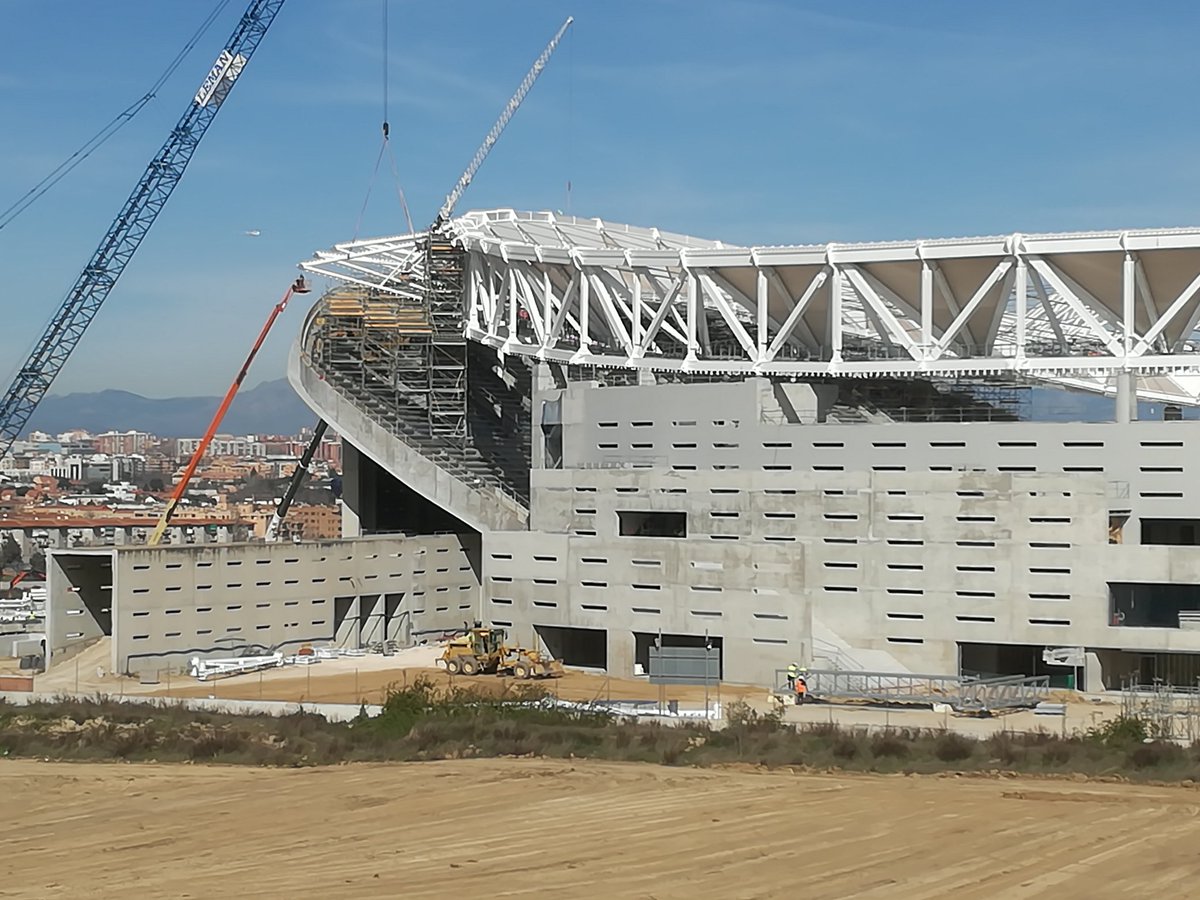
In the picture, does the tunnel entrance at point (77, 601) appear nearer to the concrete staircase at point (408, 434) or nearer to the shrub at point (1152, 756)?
the concrete staircase at point (408, 434)

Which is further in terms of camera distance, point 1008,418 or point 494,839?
point 1008,418

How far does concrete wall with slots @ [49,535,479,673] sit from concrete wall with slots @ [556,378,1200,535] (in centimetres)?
916

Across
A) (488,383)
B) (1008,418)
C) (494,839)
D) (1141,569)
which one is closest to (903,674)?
(1141,569)

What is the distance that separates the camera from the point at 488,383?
266 ft

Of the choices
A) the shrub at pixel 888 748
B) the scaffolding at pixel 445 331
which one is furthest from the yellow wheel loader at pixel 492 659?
the shrub at pixel 888 748

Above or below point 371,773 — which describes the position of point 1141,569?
above

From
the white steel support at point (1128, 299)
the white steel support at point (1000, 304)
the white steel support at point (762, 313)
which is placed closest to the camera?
the white steel support at point (1128, 299)

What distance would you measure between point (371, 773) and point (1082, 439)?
28221mm

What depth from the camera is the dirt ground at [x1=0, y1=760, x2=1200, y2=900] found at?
22.7 meters

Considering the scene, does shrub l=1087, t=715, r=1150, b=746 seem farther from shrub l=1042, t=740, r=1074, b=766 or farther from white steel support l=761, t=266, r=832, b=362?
white steel support l=761, t=266, r=832, b=362

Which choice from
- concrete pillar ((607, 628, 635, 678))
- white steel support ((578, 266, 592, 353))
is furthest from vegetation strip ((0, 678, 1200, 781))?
white steel support ((578, 266, 592, 353))

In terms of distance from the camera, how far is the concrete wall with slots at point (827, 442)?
5069 cm

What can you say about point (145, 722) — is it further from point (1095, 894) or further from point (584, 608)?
point (1095, 894)

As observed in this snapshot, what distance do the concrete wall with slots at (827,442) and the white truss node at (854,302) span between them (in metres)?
1.41
